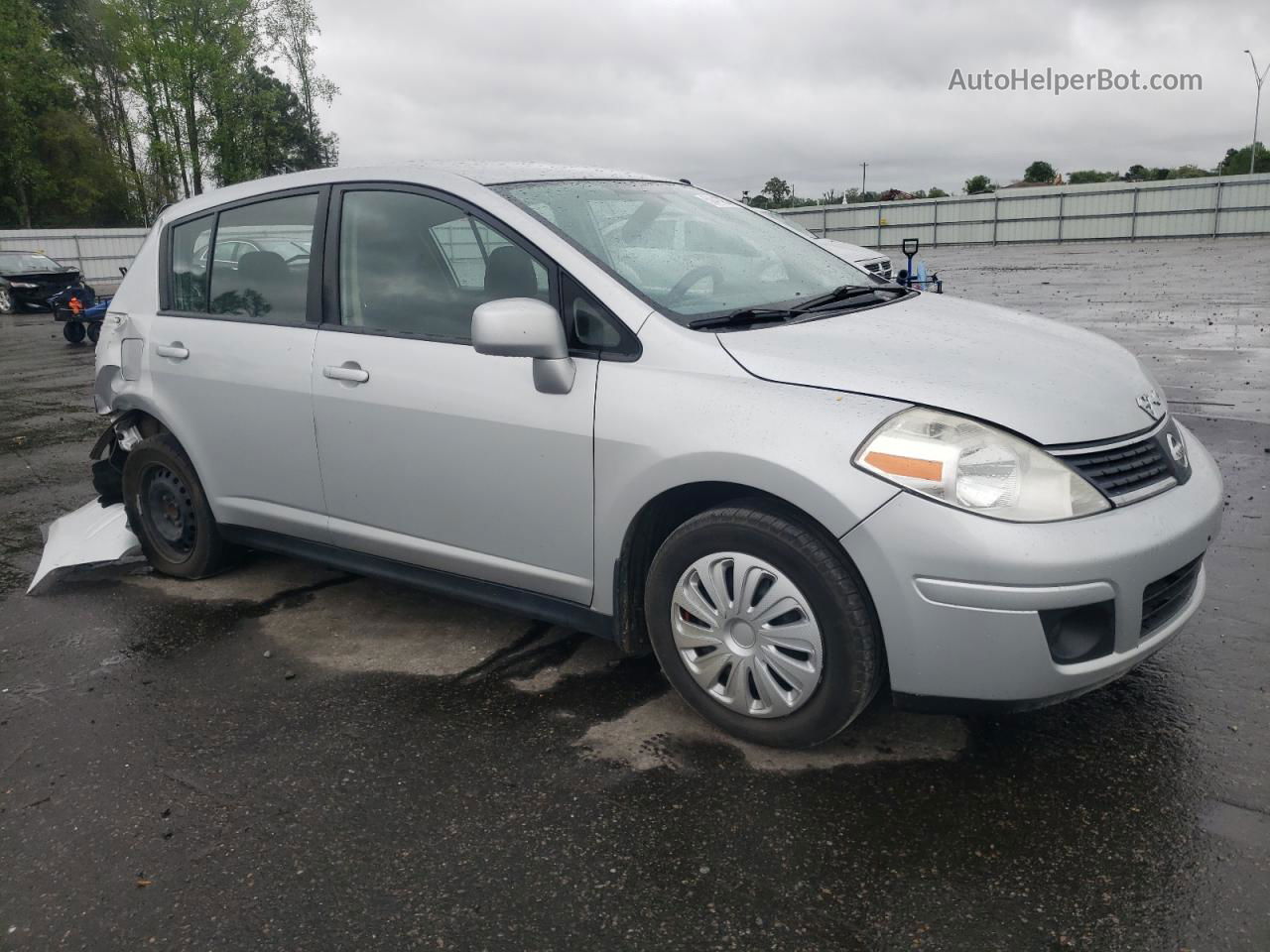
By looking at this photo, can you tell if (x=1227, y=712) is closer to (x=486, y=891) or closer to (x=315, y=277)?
(x=486, y=891)

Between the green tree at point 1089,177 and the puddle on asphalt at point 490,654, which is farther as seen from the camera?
the green tree at point 1089,177

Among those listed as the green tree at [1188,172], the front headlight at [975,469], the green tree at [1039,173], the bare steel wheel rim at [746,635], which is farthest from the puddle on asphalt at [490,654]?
the green tree at [1039,173]

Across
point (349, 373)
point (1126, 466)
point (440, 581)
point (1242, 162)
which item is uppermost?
point (1242, 162)

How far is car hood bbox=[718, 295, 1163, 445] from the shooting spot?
8.82ft

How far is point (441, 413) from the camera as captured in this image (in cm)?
341

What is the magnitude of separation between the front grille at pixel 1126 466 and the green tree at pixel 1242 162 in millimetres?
70257

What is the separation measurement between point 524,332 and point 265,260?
167cm

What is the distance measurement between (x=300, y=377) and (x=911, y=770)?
255 centimetres

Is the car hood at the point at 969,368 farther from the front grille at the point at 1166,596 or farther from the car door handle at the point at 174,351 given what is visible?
the car door handle at the point at 174,351

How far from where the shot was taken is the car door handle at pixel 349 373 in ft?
11.9

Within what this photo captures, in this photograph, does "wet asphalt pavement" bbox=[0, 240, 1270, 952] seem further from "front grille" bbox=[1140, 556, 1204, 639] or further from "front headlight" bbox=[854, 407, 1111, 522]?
"front headlight" bbox=[854, 407, 1111, 522]

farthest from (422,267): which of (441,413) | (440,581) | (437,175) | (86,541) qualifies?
(86,541)

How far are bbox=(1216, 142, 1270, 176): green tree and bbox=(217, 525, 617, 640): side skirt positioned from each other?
7078 cm

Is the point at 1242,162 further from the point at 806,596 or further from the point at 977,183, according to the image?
the point at 806,596
